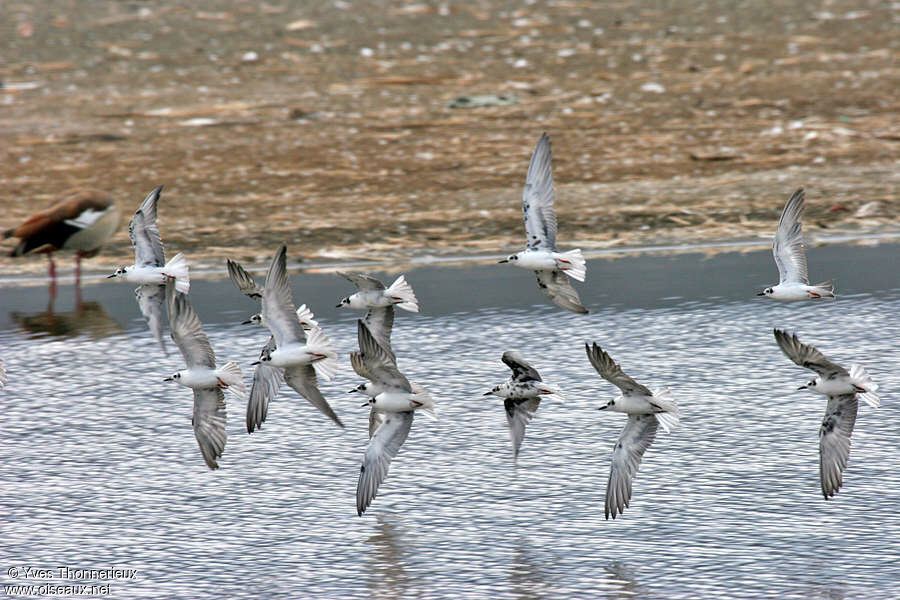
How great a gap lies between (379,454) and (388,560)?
0.63 metres

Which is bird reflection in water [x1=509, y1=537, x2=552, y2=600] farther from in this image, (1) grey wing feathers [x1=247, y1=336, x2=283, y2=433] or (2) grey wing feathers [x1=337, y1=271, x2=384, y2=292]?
(2) grey wing feathers [x1=337, y1=271, x2=384, y2=292]

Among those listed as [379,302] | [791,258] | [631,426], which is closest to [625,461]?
[631,426]

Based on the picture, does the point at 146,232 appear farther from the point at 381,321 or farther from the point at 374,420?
the point at 374,420

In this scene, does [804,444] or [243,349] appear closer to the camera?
[804,444]

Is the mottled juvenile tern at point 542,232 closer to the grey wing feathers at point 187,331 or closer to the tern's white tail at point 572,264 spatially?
the tern's white tail at point 572,264

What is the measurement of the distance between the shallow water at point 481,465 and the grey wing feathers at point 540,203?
1.11m

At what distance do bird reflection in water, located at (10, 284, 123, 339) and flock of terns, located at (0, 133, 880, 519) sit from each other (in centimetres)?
255

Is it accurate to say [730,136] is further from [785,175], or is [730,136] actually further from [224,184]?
[224,184]

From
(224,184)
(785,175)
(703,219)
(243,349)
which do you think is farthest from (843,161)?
(243,349)

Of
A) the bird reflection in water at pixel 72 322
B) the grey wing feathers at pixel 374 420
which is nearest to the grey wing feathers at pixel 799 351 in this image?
the grey wing feathers at pixel 374 420

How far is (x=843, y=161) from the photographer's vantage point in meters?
15.4

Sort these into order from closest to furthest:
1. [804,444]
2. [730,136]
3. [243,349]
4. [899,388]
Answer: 1. [804,444]
2. [899,388]
3. [243,349]
4. [730,136]

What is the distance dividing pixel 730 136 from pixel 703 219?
121 inches

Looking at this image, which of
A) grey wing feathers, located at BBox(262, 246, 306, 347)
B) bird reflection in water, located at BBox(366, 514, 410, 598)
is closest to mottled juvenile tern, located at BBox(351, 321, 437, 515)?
bird reflection in water, located at BBox(366, 514, 410, 598)
